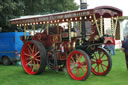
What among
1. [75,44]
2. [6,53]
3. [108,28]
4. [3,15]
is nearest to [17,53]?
[6,53]

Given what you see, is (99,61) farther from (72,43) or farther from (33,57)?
(33,57)

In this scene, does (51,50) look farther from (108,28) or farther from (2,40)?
(2,40)

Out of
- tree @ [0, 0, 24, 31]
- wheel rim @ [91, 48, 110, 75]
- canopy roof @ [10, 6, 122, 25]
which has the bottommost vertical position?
wheel rim @ [91, 48, 110, 75]

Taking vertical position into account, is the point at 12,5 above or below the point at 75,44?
above

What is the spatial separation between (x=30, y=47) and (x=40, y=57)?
36.5 inches

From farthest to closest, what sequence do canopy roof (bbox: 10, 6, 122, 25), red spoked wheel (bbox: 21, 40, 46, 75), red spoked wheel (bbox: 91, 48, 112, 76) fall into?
red spoked wheel (bbox: 21, 40, 46, 75), red spoked wheel (bbox: 91, 48, 112, 76), canopy roof (bbox: 10, 6, 122, 25)

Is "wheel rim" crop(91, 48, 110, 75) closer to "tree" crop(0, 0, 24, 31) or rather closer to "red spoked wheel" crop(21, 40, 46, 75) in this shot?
"red spoked wheel" crop(21, 40, 46, 75)

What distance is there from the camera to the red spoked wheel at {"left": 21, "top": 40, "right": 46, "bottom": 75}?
25.9 ft

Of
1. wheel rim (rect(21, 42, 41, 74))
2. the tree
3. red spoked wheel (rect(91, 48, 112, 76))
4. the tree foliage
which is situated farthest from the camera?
the tree foliage

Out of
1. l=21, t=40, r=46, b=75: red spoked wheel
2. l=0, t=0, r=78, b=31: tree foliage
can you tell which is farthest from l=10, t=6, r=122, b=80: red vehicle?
l=0, t=0, r=78, b=31: tree foliage

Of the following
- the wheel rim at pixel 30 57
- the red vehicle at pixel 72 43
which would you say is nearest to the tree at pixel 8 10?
the red vehicle at pixel 72 43

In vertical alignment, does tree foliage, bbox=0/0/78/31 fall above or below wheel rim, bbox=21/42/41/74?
above

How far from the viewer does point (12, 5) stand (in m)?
12.8

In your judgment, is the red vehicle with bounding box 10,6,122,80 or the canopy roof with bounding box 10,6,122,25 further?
the red vehicle with bounding box 10,6,122,80
